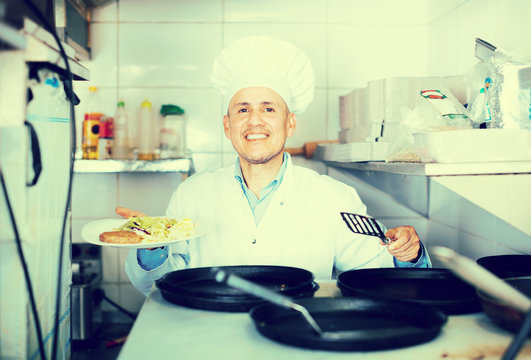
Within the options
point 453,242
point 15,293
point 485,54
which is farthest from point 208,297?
point 453,242

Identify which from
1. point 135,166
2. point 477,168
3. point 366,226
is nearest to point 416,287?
point 366,226

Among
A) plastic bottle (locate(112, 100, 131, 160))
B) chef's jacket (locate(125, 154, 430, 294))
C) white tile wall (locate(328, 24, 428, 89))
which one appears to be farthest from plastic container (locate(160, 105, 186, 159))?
white tile wall (locate(328, 24, 428, 89))

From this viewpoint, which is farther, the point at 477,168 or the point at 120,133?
the point at 120,133

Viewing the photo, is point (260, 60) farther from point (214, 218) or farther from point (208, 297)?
point (208, 297)

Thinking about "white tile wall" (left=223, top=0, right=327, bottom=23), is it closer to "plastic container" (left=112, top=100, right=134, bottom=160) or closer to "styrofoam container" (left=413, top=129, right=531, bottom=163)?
"plastic container" (left=112, top=100, right=134, bottom=160)

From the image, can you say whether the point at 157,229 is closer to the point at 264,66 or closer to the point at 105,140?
the point at 264,66

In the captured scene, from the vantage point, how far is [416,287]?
1.00 m

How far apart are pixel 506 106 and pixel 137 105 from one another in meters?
1.49

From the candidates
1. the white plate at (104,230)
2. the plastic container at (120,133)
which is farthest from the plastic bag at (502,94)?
the plastic container at (120,133)

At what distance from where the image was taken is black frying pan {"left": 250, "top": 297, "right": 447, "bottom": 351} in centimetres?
69

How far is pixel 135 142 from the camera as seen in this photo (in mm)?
2145

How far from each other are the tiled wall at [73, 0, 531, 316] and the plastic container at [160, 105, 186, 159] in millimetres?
85

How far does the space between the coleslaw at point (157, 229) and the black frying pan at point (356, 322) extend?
0.44 m

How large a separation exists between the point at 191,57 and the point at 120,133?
1.45 ft
